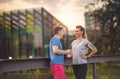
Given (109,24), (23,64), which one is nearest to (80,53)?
(23,64)

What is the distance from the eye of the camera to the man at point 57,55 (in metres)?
7.49

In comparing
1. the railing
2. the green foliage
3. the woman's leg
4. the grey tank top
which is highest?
the green foliage

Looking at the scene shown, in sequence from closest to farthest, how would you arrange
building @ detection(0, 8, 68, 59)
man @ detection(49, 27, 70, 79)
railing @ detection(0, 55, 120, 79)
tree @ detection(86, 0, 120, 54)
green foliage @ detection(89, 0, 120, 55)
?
railing @ detection(0, 55, 120, 79), man @ detection(49, 27, 70, 79), green foliage @ detection(89, 0, 120, 55), tree @ detection(86, 0, 120, 54), building @ detection(0, 8, 68, 59)

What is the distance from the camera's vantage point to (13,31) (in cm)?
8444

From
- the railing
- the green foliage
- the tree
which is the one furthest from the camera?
the tree

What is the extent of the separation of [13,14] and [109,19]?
3461 cm

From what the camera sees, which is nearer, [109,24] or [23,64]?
[23,64]

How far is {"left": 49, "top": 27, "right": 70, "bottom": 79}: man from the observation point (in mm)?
7488

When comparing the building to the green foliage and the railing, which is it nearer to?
the green foliage

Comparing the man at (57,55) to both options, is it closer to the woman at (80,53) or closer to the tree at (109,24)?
the woman at (80,53)

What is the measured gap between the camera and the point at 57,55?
7.56 meters

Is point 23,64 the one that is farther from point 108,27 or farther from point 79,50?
point 108,27

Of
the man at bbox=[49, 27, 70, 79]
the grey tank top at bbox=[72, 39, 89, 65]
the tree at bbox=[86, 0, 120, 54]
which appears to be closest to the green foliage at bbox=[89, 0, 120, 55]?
the tree at bbox=[86, 0, 120, 54]

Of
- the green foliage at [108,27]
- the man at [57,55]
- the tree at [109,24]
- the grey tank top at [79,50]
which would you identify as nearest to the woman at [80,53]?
the grey tank top at [79,50]
